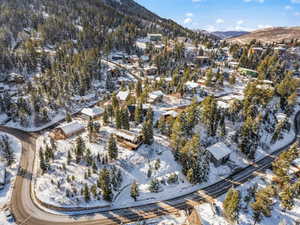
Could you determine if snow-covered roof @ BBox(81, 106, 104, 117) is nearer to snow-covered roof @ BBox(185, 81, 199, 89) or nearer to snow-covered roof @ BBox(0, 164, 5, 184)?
snow-covered roof @ BBox(0, 164, 5, 184)

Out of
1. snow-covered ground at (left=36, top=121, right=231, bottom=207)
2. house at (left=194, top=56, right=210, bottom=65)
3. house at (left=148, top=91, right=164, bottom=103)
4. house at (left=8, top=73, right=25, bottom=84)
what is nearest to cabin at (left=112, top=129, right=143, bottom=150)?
snow-covered ground at (left=36, top=121, right=231, bottom=207)

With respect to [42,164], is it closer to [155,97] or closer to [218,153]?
[155,97]

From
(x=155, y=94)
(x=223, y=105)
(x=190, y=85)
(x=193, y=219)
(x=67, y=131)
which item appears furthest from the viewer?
(x=190, y=85)

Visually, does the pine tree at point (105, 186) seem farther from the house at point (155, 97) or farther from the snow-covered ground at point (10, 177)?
the house at point (155, 97)

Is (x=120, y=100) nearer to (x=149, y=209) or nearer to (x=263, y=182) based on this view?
(x=149, y=209)

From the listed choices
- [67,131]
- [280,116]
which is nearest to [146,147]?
[67,131]

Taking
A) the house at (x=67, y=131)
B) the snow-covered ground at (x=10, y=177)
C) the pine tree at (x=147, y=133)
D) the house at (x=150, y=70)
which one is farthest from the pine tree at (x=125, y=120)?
the house at (x=150, y=70)

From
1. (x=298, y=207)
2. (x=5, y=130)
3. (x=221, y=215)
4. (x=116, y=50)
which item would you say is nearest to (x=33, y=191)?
(x=5, y=130)
